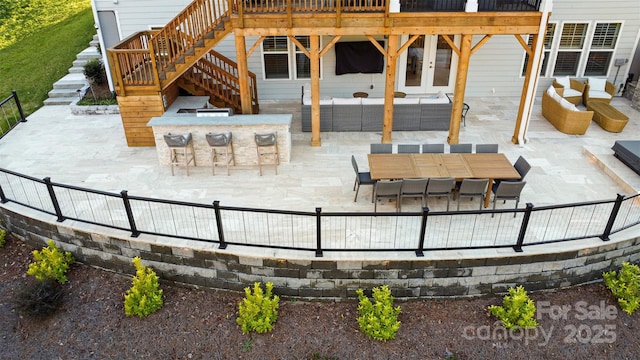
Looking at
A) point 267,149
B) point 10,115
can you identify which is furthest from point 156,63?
point 10,115

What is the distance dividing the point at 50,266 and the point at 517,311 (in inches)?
295

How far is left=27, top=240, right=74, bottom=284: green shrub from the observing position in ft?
24.3

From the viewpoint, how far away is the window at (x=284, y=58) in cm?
1248

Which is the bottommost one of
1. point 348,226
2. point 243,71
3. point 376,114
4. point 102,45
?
point 348,226

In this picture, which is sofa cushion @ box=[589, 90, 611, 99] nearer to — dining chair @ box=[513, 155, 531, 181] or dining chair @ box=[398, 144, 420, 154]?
dining chair @ box=[513, 155, 531, 181]

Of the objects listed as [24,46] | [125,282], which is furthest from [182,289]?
[24,46]

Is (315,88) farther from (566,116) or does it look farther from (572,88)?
(572,88)

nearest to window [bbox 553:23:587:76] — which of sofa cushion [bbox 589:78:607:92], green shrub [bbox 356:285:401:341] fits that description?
sofa cushion [bbox 589:78:607:92]

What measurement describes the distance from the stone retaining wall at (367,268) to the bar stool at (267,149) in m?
2.64

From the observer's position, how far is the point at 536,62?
31.7ft

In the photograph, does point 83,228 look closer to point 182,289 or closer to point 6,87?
point 182,289

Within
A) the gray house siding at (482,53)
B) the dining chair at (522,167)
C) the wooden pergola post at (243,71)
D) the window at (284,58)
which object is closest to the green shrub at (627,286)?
the dining chair at (522,167)

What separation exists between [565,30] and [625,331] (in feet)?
29.4

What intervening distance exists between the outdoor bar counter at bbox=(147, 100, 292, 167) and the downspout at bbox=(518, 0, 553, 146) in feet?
17.5
